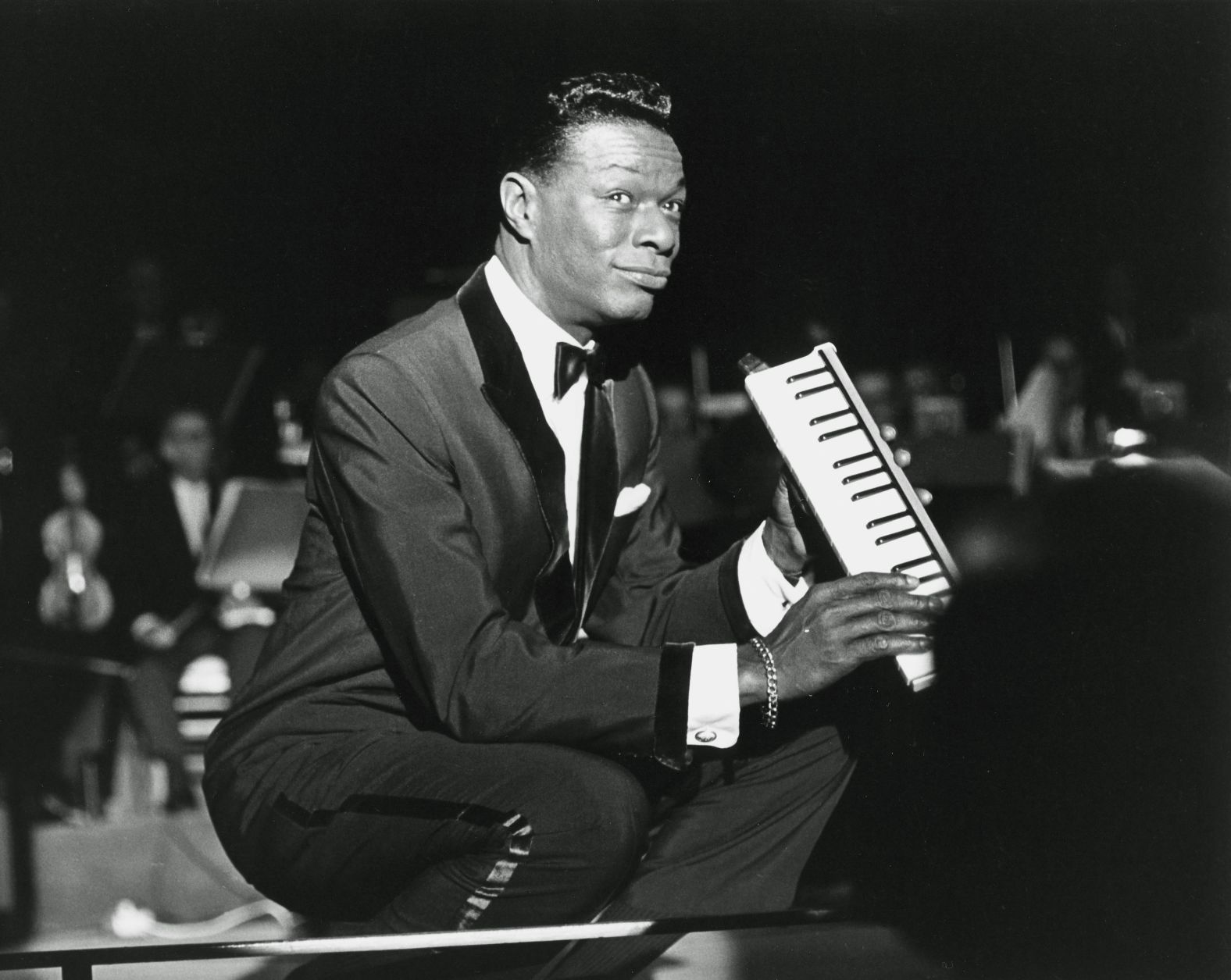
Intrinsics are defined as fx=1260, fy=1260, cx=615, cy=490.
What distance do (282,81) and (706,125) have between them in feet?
2.74

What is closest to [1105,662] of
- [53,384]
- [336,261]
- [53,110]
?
[336,261]

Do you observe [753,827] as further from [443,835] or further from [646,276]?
[646,276]

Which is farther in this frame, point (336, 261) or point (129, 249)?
point (129, 249)

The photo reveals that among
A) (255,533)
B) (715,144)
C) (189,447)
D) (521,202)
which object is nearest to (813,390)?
(521,202)

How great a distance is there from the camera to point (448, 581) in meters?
1.86

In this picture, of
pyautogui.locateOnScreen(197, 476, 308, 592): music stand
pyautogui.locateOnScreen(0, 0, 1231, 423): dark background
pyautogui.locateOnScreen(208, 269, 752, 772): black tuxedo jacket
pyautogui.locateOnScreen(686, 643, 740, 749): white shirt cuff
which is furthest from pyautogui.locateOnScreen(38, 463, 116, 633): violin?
pyautogui.locateOnScreen(686, 643, 740, 749): white shirt cuff

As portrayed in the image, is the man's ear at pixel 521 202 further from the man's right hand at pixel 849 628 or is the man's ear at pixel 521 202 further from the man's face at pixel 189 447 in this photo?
the man's face at pixel 189 447

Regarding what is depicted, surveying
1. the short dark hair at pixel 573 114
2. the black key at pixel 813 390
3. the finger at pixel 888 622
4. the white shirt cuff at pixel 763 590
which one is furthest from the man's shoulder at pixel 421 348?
the finger at pixel 888 622

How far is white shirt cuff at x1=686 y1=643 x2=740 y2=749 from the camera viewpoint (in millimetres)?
1878

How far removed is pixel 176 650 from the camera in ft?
14.5

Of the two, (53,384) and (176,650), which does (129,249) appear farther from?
(176,650)

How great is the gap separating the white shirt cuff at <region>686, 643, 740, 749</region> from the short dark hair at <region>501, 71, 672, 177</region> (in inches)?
33.6

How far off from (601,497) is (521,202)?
520 millimetres

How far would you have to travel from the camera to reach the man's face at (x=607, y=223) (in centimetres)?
209
